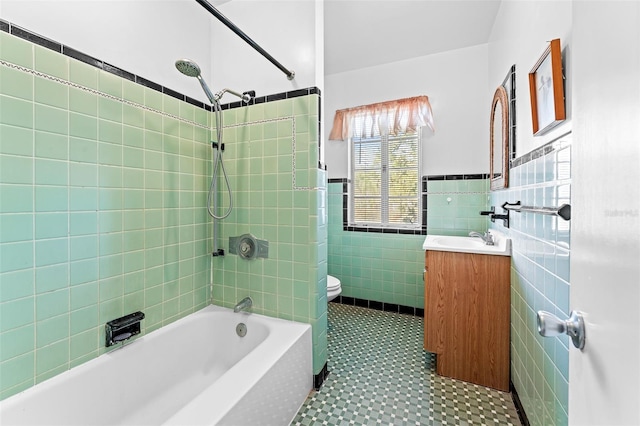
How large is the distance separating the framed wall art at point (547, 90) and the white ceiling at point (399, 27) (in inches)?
49.0

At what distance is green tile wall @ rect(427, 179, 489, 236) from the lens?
2555mm

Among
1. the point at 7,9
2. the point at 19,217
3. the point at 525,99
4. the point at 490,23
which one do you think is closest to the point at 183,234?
the point at 19,217

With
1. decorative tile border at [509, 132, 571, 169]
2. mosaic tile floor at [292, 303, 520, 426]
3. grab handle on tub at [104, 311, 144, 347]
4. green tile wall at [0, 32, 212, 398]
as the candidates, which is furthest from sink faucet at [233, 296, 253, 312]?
decorative tile border at [509, 132, 571, 169]

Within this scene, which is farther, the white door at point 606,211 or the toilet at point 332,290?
the toilet at point 332,290

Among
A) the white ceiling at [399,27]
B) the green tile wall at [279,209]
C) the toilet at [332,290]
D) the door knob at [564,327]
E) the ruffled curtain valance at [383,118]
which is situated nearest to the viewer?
the door knob at [564,327]

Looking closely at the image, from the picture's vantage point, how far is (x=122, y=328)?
4.58ft

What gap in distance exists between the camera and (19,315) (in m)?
1.08

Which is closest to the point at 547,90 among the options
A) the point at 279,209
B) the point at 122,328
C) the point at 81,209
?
the point at 279,209

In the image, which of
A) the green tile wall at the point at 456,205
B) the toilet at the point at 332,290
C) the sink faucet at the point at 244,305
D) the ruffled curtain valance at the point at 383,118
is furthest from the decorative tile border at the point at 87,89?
the green tile wall at the point at 456,205

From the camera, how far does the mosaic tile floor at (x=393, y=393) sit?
1.46 meters

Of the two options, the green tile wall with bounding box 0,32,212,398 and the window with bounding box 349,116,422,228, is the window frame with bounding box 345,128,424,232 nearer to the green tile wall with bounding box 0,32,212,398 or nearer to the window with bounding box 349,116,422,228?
the window with bounding box 349,116,422,228

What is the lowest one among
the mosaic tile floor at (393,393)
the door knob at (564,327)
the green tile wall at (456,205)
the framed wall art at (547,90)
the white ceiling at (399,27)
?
the mosaic tile floor at (393,393)

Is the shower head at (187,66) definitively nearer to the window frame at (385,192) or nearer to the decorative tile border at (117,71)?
the decorative tile border at (117,71)

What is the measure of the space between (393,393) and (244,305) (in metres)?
1.04
